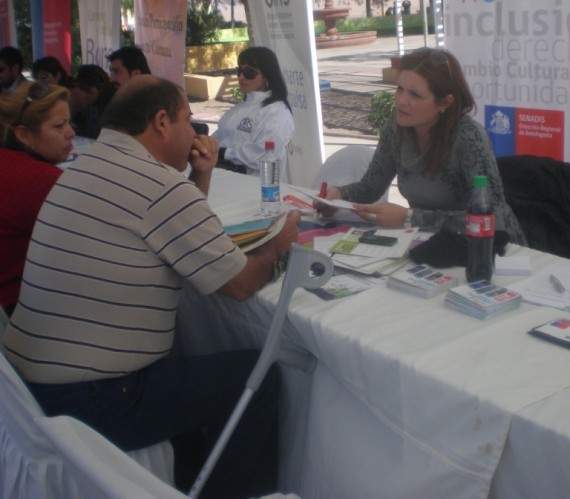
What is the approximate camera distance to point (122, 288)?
67.2 inches

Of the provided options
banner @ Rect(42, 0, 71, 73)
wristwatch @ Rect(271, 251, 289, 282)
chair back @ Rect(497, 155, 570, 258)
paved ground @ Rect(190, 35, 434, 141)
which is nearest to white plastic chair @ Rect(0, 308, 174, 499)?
wristwatch @ Rect(271, 251, 289, 282)

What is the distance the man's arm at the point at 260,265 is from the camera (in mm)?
1847

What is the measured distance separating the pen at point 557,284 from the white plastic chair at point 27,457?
1.02 m

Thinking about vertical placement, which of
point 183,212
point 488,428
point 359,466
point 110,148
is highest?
point 110,148

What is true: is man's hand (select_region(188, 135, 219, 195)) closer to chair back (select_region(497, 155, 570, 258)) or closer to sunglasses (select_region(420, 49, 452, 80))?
sunglasses (select_region(420, 49, 452, 80))

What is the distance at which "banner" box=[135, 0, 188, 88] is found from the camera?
5.83 m

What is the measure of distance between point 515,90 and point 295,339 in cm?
221

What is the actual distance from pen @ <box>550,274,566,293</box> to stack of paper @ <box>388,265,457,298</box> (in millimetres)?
232

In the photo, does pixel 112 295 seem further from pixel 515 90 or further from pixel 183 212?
pixel 515 90

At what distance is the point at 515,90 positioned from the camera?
11.6 ft

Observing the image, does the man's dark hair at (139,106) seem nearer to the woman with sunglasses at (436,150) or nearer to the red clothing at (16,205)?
the red clothing at (16,205)

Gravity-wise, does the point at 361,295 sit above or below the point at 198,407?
above

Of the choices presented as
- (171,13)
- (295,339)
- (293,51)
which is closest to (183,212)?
(295,339)

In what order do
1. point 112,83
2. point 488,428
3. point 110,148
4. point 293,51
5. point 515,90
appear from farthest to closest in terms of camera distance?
point 112,83, point 293,51, point 515,90, point 110,148, point 488,428
